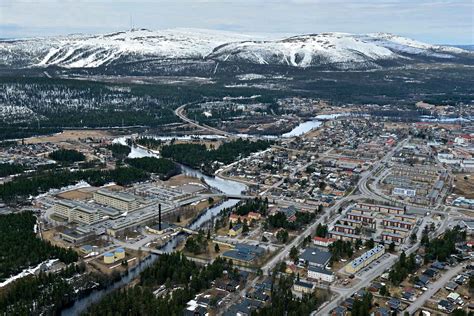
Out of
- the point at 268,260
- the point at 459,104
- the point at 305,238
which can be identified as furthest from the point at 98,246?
the point at 459,104

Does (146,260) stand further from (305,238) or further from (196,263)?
(305,238)

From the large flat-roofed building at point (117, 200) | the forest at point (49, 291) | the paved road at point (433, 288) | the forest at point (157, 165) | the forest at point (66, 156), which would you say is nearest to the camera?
the forest at point (49, 291)

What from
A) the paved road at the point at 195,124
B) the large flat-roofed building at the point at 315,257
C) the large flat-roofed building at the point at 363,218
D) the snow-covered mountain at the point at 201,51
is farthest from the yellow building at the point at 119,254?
the snow-covered mountain at the point at 201,51

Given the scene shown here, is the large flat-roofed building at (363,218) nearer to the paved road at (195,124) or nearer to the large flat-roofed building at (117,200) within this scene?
the large flat-roofed building at (117,200)

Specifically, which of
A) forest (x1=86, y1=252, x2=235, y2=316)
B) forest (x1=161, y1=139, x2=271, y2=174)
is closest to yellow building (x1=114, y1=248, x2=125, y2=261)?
forest (x1=86, y1=252, x2=235, y2=316)

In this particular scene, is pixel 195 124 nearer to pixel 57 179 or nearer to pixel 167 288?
pixel 57 179

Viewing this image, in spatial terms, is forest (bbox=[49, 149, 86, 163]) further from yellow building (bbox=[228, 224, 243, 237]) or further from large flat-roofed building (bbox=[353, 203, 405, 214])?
large flat-roofed building (bbox=[353, 203, 405, 214])
